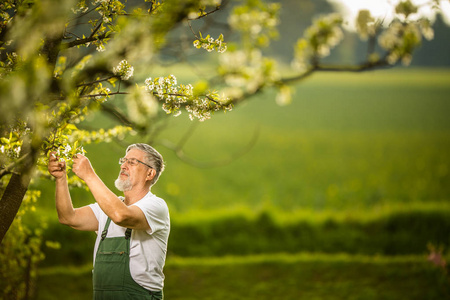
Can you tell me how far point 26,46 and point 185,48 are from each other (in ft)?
7.31

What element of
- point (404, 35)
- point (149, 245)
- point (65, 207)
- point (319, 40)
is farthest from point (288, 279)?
point (65, 207)

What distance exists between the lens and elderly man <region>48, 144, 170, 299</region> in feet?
7.23

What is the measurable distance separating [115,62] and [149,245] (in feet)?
3.68

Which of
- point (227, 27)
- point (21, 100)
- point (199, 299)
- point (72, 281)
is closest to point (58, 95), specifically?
point (21, 100)

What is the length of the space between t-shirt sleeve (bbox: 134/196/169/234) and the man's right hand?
42 cm

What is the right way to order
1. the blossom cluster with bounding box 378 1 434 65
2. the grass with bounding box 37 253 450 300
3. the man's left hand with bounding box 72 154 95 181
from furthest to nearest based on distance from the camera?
the grass with bounding box 37 253 450 300 < the blossom cluster with bounding box 378 1 434 65 < the man's left hand with bounding box 72 154 95 181

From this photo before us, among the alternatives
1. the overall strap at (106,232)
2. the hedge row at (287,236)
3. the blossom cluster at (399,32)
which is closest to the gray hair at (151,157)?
the overall strap at (106,232)

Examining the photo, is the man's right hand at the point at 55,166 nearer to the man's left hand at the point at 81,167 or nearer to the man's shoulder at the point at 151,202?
the man's left hand at the point at 81,167

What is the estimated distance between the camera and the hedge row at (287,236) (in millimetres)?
10219

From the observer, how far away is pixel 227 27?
9.68ft

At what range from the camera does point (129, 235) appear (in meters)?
2.33

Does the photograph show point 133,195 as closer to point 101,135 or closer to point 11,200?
point 11,200

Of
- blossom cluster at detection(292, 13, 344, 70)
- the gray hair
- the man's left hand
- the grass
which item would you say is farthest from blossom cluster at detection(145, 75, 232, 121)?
the grass

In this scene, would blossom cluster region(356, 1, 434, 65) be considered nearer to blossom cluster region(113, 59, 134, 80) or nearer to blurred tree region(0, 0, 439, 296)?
blurred tree region(0, 0, 439, 296)
